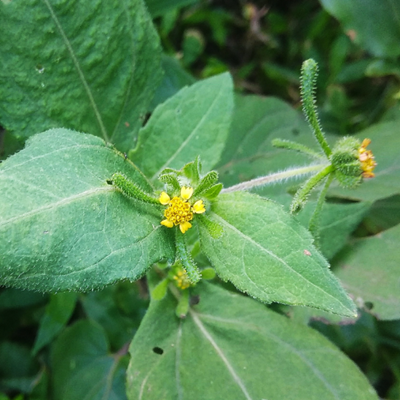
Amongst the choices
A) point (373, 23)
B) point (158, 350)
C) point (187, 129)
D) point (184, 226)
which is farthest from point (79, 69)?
point (373, 23)

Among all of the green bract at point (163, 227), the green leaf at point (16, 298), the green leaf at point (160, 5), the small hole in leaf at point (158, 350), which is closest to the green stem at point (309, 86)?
the green bract at point (163, 227)

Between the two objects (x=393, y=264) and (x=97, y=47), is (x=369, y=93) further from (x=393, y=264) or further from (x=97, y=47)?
(x=97, y=47)

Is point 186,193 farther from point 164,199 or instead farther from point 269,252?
point 269,252

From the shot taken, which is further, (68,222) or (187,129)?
(187,129)

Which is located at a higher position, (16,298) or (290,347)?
(16,298)

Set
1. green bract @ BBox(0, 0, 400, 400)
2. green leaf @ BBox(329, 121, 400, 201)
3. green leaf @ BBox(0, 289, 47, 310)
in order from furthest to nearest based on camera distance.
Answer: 1. green leaf @ BBox(0, 289, 47, 310)
2. green leaf @ BBox(329, 121, 400, 201)
3. green bract @ BBox(0, 0, 400, 400)

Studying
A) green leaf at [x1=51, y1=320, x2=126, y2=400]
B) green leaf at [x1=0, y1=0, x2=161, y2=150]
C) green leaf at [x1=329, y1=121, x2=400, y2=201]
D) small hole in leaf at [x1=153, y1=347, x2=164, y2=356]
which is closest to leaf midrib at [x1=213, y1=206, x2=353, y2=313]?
small hole in leaf at [x1=153, y1=347, x2=164, y2=356]

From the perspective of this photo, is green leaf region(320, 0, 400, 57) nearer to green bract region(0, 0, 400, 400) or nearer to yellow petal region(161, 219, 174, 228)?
green bract region(0, 0, 400, 400)

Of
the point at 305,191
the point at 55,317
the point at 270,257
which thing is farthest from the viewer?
the point at 55,317
